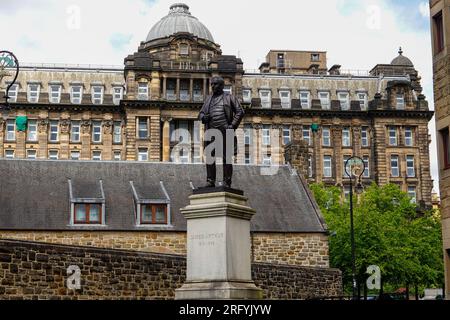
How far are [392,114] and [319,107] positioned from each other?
24.9 feet

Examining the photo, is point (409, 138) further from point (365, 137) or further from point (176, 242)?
point (176, 242)

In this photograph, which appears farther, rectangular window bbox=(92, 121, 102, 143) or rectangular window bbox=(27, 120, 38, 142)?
rectangular window bbox=(92, 121, 102, 143)

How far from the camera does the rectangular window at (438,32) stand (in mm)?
29198

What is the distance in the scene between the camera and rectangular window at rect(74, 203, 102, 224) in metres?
34.8

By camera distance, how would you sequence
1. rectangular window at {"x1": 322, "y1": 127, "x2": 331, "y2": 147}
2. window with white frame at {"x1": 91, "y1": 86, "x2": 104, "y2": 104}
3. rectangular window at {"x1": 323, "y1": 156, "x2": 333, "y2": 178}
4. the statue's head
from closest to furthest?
1. the statue's head
2. window with white frame at {"x1": 91, "y1": 86, "x2": 104, "y2": 104}
3. rectangular window at {"x1": 323, "y1": 156, "x2": 333, "y2": 178}
4. rectangular window at {"x1": 322, "y1": 127, "x2": 331, "y2": 147}

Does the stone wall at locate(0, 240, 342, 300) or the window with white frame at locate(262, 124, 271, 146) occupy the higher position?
the window with white frame at locate(262, 124, 271, 146)

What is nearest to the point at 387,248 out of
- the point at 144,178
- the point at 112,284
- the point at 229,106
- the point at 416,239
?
the point at 416,239

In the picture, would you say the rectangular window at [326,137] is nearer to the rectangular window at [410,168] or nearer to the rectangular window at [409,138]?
the rectangular window at [409,138]

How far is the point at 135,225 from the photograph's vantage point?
3509cm

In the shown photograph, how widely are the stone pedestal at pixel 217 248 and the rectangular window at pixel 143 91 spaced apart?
64.5m

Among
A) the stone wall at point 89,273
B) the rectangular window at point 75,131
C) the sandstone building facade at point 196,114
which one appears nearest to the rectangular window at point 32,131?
the sandstone building facade at point 196,114

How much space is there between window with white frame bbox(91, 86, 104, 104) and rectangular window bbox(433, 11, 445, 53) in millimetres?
59074

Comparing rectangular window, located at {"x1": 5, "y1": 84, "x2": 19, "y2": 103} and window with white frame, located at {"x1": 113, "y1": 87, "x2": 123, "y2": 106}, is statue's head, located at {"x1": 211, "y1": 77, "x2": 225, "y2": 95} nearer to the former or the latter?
window with white frame, located at {"x1": 113, "y1": 87, "x2": 123, "y2": 106}

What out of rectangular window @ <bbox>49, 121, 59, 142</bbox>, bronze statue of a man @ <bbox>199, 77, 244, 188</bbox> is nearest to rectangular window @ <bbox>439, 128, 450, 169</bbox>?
bronze statue of a man @ <bbox>199, 77, 244, 188</bbox>
